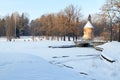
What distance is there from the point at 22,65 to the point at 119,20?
127 feet

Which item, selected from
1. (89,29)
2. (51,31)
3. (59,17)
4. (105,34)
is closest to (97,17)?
(105,34)

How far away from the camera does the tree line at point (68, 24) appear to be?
4953 cm

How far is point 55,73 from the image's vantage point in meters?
11.2

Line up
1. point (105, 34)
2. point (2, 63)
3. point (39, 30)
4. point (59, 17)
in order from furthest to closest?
point (39, 30), point (59, 17), point (105, 34), point (2, 63)

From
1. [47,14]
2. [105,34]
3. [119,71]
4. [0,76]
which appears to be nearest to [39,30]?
[47,14]

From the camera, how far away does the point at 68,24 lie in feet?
224

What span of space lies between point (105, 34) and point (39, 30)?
1296 inches

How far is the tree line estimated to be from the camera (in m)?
49.5

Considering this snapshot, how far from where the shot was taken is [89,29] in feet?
204

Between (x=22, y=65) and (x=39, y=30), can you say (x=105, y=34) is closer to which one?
(x=39, y=30)

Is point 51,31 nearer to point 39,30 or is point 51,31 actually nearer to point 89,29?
point 39,30

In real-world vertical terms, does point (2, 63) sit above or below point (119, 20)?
below

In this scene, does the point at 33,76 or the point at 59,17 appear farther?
the point at 59,17

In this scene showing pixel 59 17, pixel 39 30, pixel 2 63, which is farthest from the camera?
pixel 39 30
